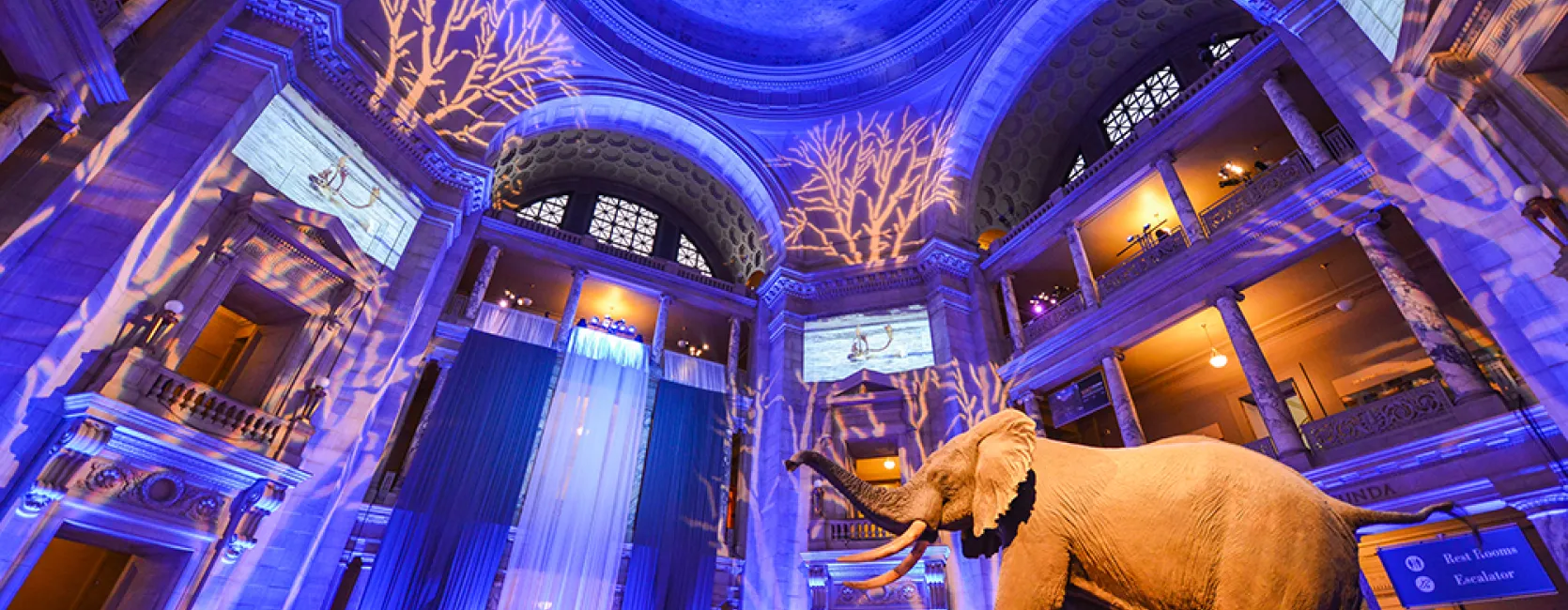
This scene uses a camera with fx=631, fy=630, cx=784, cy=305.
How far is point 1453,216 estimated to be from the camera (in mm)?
7496

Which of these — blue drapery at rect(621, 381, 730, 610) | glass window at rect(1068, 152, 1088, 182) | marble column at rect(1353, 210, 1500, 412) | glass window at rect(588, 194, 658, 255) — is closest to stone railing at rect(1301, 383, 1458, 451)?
marble column at rect(1353, 210, 1500, 412)

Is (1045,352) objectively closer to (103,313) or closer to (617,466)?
(617,466)

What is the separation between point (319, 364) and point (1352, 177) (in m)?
16.8

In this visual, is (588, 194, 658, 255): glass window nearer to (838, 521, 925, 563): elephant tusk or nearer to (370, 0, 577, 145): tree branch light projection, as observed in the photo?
(370, 0, 577, 145): tree branch light projection

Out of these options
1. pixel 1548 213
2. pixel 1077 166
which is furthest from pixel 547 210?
pixel 1548 213

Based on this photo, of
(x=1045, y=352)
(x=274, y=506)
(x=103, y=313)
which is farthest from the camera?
(x=1045, y=352)

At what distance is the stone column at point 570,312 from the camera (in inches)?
632

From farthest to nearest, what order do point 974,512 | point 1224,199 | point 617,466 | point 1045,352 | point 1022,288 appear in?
point 1022,288 < point 617,466 < point 1045,352 < point 1224,199 < point 974,512

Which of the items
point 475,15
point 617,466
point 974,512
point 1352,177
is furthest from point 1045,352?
point 475,15

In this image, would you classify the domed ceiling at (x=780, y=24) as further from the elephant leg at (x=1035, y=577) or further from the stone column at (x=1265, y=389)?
the elephant leg at (x=1035, y=577)

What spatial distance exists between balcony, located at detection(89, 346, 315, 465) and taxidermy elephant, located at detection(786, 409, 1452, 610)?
9.91 metres

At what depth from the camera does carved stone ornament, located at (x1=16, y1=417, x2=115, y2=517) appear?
7.28m

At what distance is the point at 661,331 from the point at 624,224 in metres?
5.90

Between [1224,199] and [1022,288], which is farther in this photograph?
[1022,288]
